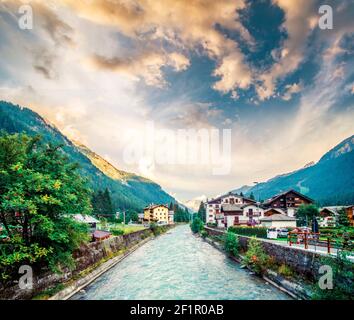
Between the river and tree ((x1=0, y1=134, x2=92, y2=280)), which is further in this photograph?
the river

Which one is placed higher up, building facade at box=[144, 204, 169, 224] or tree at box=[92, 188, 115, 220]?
tree at box=[92, 188, 115, 220]

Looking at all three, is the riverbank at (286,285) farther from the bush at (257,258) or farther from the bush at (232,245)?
the bush at (232,245)

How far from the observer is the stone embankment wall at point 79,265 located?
1399cm

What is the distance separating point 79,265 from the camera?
888 inches

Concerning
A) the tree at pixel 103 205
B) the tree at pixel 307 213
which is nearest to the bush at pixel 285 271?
the tree at pixel 307 213

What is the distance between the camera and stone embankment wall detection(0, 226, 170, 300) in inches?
551

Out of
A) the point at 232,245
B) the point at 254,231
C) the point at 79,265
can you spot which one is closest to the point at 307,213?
the point at 254,231

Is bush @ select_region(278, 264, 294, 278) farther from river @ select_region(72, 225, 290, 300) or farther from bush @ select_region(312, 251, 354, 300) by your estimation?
bush @ select_region(312, 251, 354, 300)

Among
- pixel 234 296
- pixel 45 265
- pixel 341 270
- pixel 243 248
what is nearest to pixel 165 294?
pixel 234 296

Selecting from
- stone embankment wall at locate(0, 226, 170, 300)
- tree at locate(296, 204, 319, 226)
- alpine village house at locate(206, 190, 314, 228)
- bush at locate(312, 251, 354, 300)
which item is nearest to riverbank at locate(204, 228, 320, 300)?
bush at locate(312, 251, 354, 300)

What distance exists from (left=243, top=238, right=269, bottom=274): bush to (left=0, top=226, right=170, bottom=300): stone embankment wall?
15.0 m

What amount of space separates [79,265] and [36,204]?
33.3 ft

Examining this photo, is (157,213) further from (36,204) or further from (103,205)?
(36,204)
